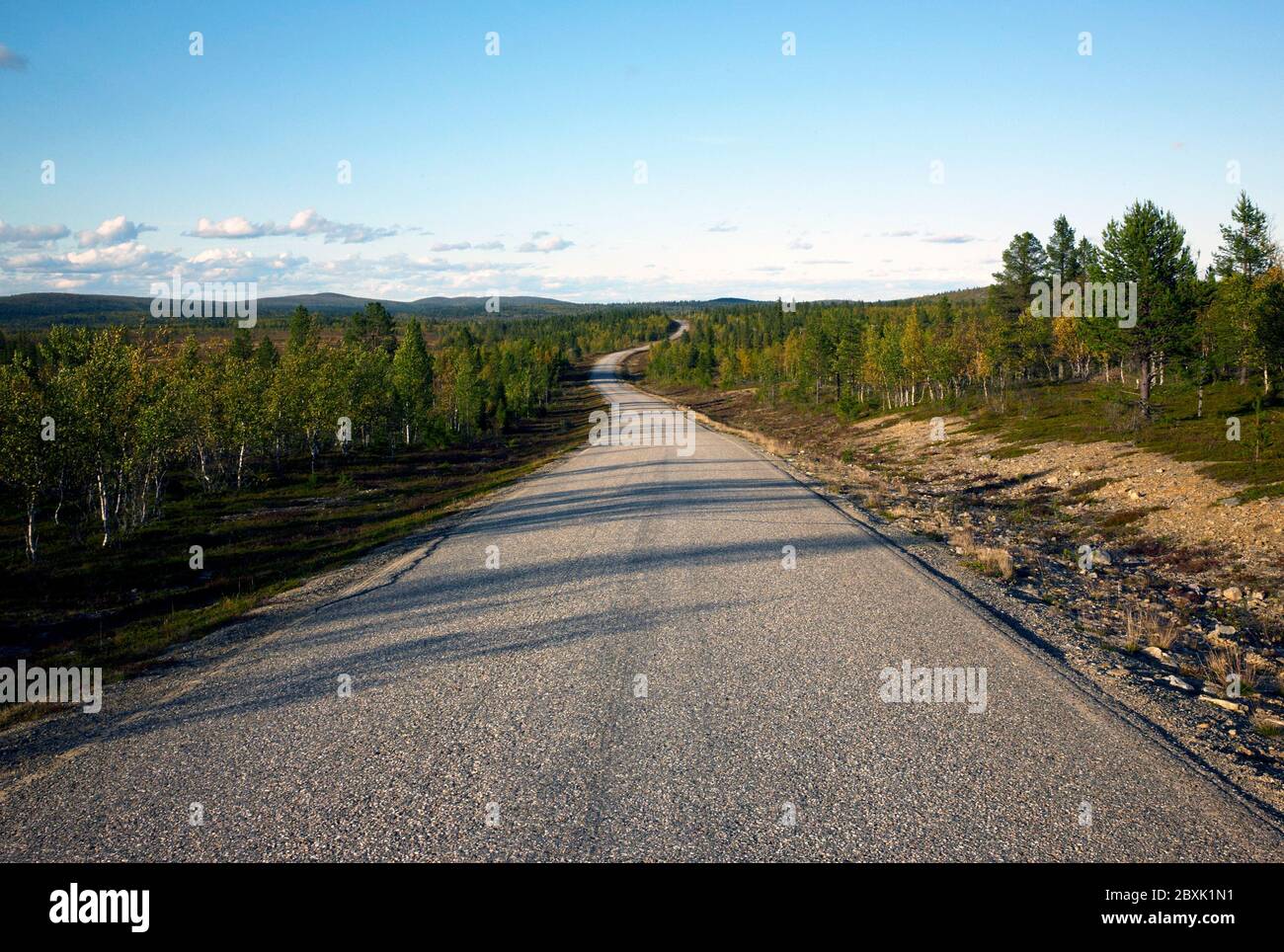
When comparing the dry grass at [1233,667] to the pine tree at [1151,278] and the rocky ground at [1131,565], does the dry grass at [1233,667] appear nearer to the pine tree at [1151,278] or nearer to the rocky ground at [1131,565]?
the rocky ground at [1131,565]

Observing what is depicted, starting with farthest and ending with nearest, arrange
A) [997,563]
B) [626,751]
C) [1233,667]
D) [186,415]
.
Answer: [186,415]
[997,563]
[1233,667]
[626,751]

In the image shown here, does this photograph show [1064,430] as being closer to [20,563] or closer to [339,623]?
[339,623]

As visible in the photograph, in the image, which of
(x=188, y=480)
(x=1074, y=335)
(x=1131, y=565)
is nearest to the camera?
(x=1131, y=565)

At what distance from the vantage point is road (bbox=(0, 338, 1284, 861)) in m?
5.96

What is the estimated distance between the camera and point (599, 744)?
759cm

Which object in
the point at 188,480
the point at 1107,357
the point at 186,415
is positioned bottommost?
the point at 188,480

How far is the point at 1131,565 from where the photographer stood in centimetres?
1802

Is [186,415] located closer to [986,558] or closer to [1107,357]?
[986,558]

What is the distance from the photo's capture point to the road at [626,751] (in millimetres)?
5961

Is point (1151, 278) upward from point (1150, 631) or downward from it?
upward

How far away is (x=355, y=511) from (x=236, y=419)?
1443cm

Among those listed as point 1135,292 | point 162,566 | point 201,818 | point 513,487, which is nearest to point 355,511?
point 513,487

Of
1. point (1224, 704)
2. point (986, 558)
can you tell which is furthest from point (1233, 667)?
point (986, 558)

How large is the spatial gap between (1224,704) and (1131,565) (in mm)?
10805
